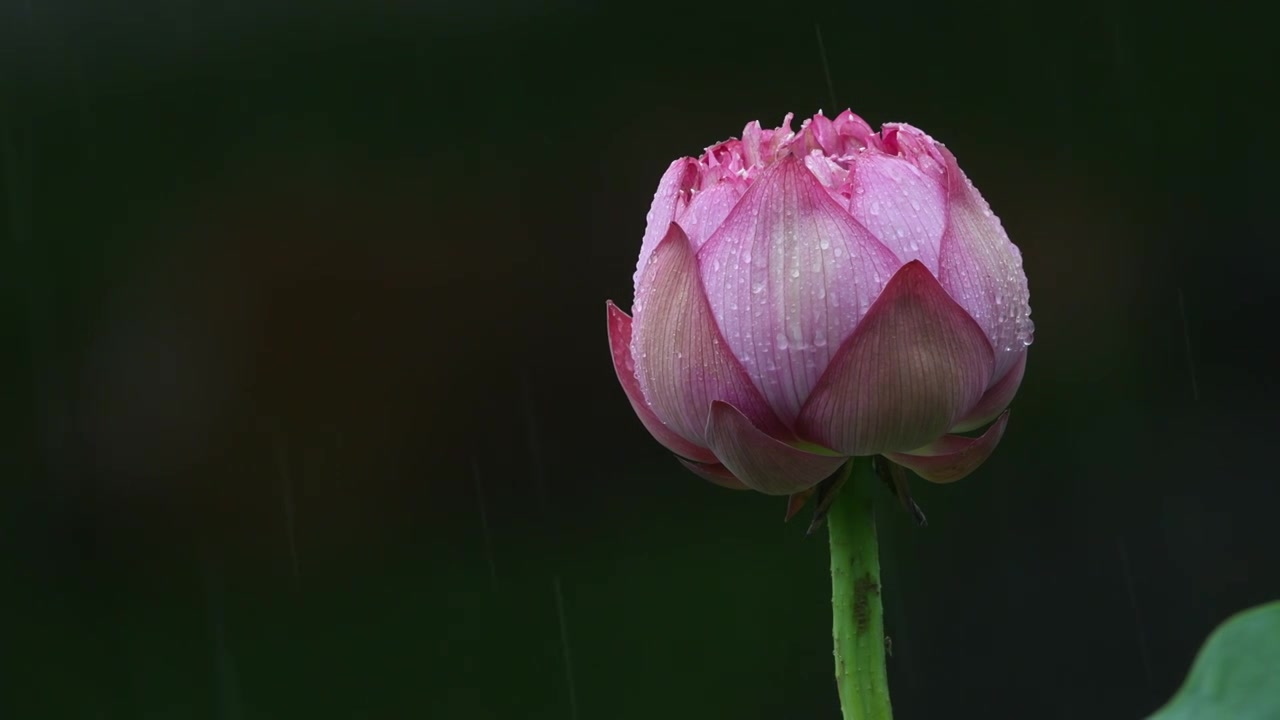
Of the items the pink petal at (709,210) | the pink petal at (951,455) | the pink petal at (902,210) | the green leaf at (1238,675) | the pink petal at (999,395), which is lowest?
the green leaf at (1238,675)

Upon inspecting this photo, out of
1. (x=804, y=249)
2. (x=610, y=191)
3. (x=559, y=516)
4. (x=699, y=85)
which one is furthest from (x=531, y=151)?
(x=804, y=249)

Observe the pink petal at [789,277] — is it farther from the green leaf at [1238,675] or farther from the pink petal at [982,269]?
the green leaf at [1238,675]

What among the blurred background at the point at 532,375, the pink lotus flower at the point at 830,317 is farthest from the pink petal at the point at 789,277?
the blurred background at the point at 532,375

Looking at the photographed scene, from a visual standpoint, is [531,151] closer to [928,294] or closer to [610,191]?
[610,191]

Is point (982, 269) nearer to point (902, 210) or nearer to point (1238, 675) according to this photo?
point (902, 210)

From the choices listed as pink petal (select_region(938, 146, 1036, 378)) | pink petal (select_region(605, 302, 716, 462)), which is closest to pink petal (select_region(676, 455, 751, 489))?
pink petal (select_region(605, 302, 716, 462))
